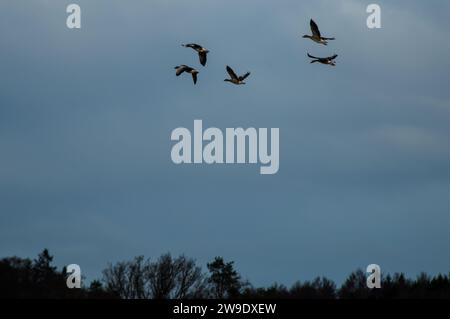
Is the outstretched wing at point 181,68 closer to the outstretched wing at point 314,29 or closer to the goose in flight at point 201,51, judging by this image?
the goose in flight at point 201,51

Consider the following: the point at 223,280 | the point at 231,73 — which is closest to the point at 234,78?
the point at 231,73

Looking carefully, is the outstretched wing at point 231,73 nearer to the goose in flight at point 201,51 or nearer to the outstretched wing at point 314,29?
the goose in flight at point 201,51

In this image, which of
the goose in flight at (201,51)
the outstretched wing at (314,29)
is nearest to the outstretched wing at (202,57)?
the goose in flight at (201,51)

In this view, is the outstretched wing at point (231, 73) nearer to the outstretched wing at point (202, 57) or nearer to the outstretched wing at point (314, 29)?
the outstretched wing at point (202, 57)

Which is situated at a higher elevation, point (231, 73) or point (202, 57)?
point (202, 57)

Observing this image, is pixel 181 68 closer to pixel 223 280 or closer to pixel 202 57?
pixel 202 57

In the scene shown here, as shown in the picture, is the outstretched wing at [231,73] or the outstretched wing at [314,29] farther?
the outstretched wing at [231,73]

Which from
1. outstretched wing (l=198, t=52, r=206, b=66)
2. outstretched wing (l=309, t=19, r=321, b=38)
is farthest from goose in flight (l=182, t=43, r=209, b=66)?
outstretched wing (l=309, t=19, r=321, b=38)

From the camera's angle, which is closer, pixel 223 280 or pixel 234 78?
pixel 234 78

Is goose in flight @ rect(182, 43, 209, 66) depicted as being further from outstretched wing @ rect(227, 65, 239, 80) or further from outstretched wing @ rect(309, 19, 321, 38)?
outstretched wing @ rect(309, 19, 321, 38)

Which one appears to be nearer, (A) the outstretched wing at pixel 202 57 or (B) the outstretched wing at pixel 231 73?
(A) the outstretched wing at pixel 202 57

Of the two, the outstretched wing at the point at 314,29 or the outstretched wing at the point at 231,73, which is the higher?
→ the outstretched wing at the point at 314,29

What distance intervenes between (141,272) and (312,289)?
69.7 ft
